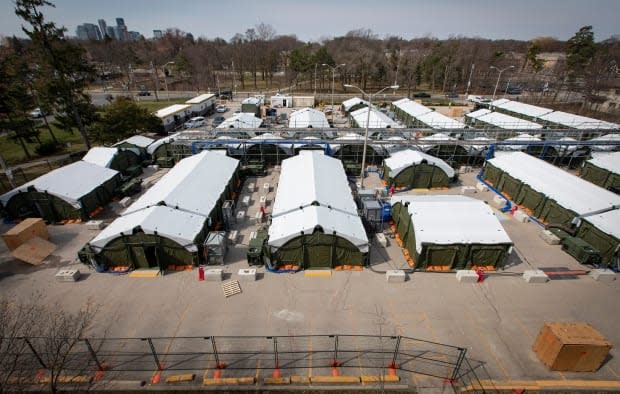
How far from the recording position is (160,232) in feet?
52.5

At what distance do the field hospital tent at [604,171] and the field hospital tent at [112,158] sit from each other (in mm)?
46514

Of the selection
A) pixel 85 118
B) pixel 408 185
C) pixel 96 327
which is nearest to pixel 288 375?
pixel 96 327

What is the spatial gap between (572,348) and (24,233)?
2956cm

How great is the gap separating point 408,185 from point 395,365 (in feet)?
59.9

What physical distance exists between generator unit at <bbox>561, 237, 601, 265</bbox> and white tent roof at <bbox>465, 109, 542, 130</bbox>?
25731 millimetres

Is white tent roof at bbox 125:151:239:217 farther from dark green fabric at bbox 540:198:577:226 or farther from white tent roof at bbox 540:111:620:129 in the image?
white tent roof at bbox 540:111:620:129

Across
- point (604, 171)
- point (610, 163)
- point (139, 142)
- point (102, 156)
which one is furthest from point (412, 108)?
point (102, 156)

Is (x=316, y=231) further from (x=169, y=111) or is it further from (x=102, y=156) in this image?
(x=169, y=111)

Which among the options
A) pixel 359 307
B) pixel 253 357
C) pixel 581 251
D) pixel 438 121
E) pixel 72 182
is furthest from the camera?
pixel 438 121

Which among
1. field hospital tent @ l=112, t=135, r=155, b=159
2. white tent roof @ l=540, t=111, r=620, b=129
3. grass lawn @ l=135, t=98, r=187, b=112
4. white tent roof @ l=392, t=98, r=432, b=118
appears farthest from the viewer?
grass lawn @ l=135, t=98, r=187, b=112

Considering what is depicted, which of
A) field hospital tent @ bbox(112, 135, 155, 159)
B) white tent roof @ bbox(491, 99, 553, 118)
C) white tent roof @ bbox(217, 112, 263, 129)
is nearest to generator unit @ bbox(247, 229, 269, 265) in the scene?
field hospital tent @ bbox(112, 135, 155, 159)

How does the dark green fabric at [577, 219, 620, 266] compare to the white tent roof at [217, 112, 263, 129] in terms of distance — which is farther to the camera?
the white tent roof at [217, 112, 263, 129]

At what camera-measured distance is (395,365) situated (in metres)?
11.7

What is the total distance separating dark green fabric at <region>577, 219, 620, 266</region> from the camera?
1681 centimetres
